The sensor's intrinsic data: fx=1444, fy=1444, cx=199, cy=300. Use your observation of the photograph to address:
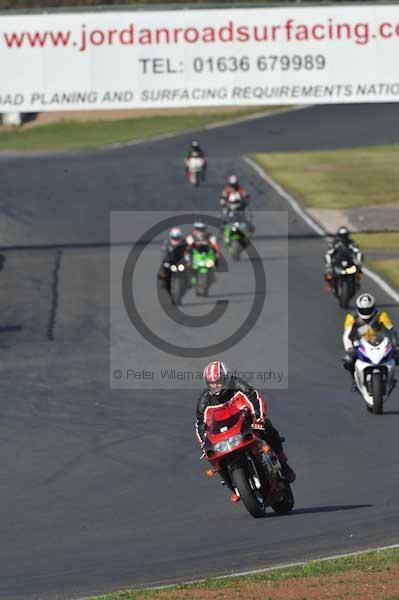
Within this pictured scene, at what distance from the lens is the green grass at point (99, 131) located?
69.4 meters

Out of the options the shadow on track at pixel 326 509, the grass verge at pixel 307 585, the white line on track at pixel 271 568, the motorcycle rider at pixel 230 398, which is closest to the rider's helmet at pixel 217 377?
the motorcycle rider at pixel 230 398

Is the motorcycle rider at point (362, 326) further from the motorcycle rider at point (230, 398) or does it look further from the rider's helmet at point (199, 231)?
the rider's helmet at point (199, 231)

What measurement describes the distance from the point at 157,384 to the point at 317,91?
16.5m

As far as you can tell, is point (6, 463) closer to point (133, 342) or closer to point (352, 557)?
point (352, 557)

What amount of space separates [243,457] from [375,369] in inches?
256

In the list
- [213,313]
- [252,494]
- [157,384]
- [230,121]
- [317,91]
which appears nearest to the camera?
[252,494]

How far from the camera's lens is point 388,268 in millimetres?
34125

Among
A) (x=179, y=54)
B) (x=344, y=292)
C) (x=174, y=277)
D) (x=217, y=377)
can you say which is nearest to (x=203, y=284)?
(x=174, y=277)

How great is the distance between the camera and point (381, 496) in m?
14.6

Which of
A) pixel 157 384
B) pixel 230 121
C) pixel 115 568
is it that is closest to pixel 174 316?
pixel 157 384

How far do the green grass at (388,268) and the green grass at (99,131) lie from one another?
3404 cm

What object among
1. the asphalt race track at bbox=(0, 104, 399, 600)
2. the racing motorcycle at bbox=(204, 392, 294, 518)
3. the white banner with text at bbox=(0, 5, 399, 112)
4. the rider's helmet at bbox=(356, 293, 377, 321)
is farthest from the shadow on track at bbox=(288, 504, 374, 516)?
the white banner with text at bbox=(0, 5, 399, 112)

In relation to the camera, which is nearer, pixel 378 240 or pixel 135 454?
pixel 135 454

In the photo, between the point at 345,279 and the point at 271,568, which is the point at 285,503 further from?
the point at 345,279
